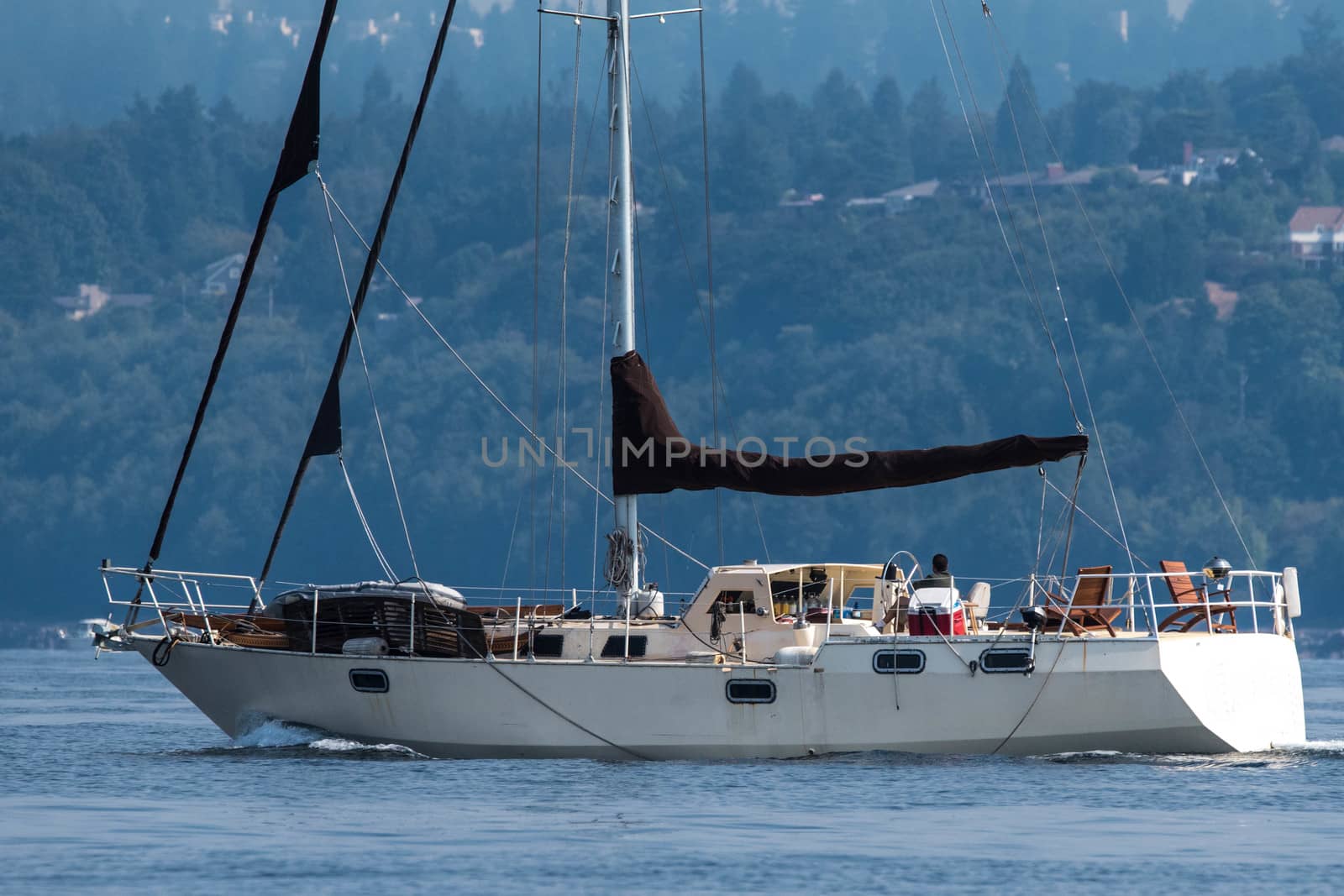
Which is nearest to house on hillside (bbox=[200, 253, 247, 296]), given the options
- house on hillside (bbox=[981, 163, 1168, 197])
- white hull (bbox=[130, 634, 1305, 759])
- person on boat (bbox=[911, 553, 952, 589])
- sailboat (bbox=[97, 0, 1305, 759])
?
house on hillside (bbox=[981, 163, 1168, 197])

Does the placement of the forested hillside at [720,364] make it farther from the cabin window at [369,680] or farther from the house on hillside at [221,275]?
the cabin window at [369,680]

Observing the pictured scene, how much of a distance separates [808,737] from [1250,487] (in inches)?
4455

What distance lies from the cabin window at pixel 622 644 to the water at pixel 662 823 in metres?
1.39

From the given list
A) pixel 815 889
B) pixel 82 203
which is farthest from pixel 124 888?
pixel 82 203

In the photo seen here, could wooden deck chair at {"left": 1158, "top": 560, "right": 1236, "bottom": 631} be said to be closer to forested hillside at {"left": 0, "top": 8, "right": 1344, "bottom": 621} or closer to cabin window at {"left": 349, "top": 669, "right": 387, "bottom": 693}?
cabin window at {"left": 349, "top": 669, "right": 387, "bottom": 693}

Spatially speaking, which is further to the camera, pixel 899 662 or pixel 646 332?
pixel 646 332

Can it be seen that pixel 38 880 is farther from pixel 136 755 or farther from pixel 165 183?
pixel 165 183

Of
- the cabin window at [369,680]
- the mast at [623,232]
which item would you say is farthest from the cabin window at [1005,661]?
the cabin window at [369,680]

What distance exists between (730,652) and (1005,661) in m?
3.57

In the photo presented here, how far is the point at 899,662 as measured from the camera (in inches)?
1073

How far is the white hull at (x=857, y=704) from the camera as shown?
27.0 metres

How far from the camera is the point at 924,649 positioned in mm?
27172

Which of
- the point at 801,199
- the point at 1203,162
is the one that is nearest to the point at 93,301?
the point at 801,199

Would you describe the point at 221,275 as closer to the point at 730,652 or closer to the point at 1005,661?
the point at 730,652
